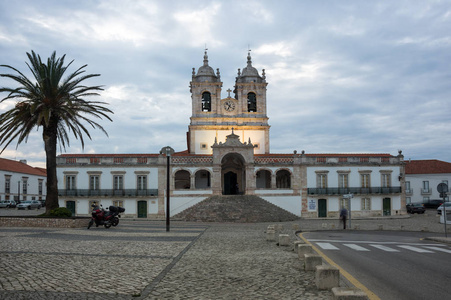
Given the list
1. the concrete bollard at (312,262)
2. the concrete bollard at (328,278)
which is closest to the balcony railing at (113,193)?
the concrete bollard at (312,262)

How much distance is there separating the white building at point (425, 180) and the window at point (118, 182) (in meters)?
42.6

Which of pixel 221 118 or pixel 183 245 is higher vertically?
pixel 221 118

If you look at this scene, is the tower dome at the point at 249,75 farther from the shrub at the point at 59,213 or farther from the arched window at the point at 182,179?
the shrub at the point at 59,213

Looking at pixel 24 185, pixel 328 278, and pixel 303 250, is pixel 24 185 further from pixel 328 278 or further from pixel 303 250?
pixel 328 278

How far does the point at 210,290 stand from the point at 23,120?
71.6 feet

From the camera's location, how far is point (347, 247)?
15195mm

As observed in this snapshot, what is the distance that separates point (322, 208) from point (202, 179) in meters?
13.2

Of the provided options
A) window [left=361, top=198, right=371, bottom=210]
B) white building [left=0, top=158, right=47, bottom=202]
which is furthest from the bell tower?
white building [left=0, top=158, right=47, bottom=202]

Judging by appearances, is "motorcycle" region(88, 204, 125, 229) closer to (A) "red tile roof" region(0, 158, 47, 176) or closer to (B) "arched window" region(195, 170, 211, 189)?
(B) "arched window" region(195, 170, 211, 189)

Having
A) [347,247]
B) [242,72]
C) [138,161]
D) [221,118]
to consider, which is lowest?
[347,247]

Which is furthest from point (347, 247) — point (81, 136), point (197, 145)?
point (197, 145)

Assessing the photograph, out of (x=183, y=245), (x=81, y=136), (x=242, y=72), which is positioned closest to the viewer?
(x=183, y=245)

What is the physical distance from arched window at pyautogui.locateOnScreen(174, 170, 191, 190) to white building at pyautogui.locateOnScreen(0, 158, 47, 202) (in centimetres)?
3044

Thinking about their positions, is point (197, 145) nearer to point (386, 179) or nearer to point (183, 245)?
point (386, 179)
